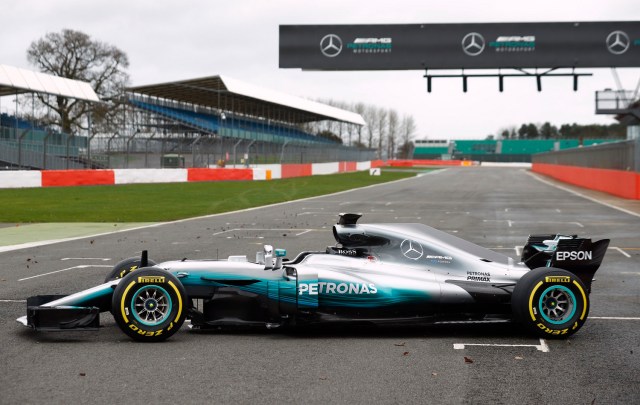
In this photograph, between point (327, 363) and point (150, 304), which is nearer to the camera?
point (327, 363)

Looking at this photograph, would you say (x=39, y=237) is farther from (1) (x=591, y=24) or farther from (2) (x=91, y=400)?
(1) (x=591, y=24)

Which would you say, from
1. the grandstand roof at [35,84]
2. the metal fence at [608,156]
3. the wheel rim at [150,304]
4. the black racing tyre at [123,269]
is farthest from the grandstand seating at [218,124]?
the wheel rim at [150,304]

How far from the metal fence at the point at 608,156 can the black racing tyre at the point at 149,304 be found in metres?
28.8

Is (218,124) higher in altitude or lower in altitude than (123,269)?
higher

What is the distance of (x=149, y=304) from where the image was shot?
7238 millimetres

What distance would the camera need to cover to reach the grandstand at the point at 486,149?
528ft

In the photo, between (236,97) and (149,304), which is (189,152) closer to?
(236,97)

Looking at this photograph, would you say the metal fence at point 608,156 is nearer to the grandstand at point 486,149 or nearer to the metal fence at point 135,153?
the metal fence at point 135,153

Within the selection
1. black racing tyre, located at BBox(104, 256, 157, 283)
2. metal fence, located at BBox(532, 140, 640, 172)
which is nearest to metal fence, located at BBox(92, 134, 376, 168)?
metal fence, located at BBox(532, 140, 640, 172)

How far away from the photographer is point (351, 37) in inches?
1288

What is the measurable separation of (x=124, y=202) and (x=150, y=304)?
869 inches

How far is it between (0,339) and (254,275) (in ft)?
7.82

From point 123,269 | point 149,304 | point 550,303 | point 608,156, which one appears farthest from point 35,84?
point 550,303

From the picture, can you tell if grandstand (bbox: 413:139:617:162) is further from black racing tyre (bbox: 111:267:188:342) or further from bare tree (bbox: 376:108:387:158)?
black racing tyre (bbox: 111:267:188:342)
